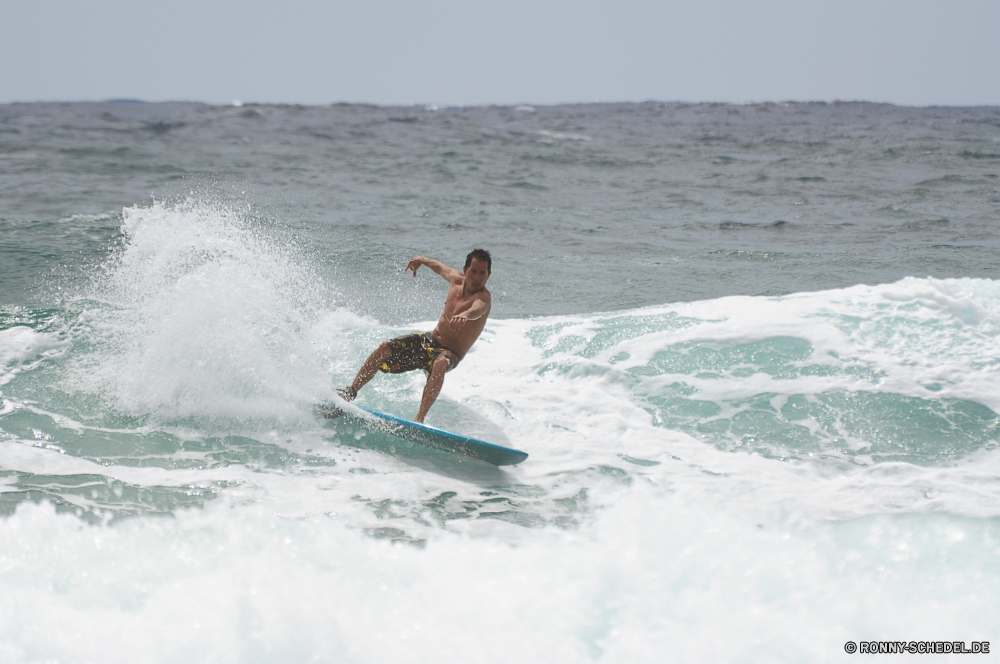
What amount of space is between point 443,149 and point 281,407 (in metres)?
25.1

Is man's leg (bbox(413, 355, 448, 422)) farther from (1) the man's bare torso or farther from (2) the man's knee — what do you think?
(1) the man's bare torso

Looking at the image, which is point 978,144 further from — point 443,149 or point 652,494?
point 652,494

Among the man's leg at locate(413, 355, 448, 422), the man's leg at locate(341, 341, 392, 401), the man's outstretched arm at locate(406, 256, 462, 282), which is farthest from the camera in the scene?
the man's outstretched arm at locate(406, 256, 462, 282)

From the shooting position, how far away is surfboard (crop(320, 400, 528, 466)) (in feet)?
18.5

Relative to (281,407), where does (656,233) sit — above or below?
above

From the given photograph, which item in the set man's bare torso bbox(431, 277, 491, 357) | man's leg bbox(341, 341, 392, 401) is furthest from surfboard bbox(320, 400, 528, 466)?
man's bare torso bbox(431, 277, 491, 357)

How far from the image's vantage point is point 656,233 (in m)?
16.2

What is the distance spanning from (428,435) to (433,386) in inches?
18.4

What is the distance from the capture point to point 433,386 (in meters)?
6.15

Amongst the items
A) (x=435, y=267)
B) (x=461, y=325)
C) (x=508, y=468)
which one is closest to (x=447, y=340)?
(x=461, y=325)

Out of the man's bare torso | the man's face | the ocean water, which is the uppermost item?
the man's face

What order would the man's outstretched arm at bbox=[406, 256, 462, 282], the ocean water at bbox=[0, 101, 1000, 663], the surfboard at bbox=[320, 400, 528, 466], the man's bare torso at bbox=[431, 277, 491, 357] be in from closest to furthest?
the ocean water at bbox=[0, 101, 1000, 663] < the surfboard at bbox=[320, 400, 528, 466] < the man's bare torso at bbox=[431, 277, 491, 357] < the man's outstretched arm at bbox=[406, 256, 462, 282]

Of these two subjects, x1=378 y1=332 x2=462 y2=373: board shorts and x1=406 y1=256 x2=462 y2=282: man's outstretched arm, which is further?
x1=406 y1=256 x2=462 y2=282: man's outstretched arm

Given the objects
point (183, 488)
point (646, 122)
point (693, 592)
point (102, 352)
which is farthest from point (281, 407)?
point (646, 122)
